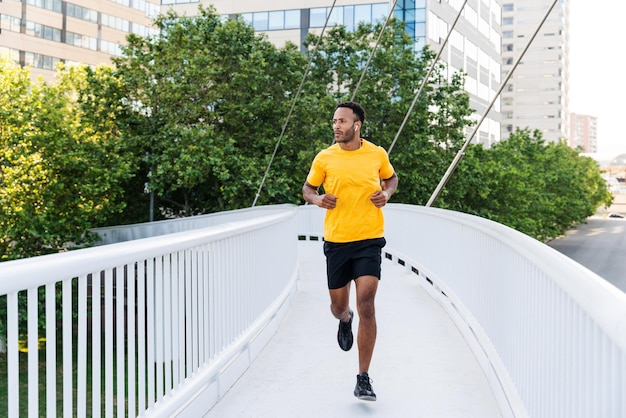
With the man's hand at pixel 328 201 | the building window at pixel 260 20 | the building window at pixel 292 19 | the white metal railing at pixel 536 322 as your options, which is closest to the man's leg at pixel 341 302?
the man's hand at pixel 328 201

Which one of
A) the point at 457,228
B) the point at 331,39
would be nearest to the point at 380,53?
the point at 331,39

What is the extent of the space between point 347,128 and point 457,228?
3522mm

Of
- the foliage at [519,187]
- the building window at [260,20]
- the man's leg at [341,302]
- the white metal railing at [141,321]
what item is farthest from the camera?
the building window at [260,20]

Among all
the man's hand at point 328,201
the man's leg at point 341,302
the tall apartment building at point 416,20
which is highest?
the tall apartment building at point 416,20

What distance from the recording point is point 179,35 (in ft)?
109

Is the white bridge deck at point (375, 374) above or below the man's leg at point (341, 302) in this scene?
below

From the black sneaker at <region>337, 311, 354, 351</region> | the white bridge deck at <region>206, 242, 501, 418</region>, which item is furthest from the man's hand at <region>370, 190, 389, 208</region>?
the white bridge deck at <region>206, 242, 501, 418</region>

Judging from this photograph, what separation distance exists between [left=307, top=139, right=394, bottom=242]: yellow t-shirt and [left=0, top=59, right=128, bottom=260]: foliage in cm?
2165

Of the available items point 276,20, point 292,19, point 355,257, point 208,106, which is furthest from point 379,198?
point 276,20

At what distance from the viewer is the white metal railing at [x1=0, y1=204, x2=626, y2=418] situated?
256cm

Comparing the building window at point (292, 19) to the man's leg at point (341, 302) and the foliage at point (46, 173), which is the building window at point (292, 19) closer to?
the foliage at point (46, 173)

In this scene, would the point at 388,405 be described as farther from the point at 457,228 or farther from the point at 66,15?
the point at 66,15

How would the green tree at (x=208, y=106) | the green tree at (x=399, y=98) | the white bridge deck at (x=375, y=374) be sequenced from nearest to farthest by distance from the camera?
the white bridge deck at (x=375, y=374) < the green tree at (x=208, y=106) < the green tree at (x=399, y=98)

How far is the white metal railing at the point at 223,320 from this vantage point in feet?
8.39
